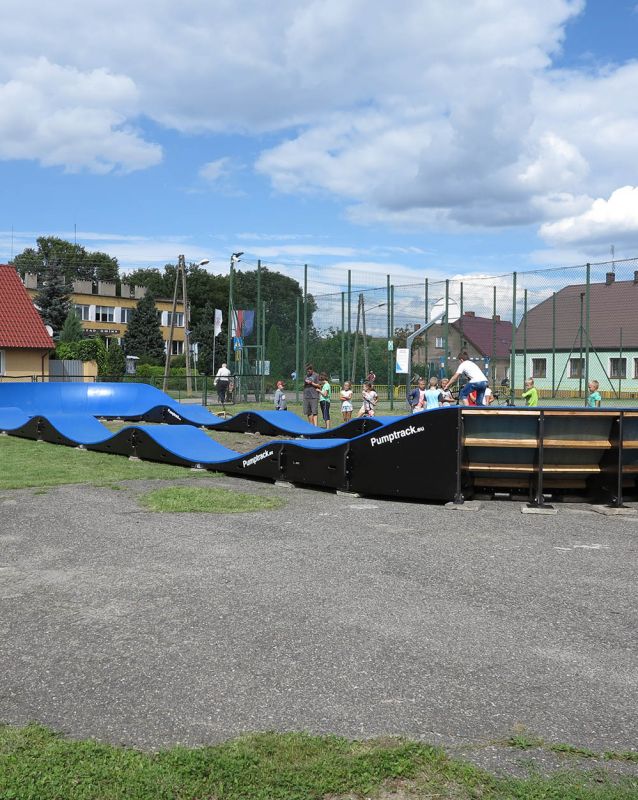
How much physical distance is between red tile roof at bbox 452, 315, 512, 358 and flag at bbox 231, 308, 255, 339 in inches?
399

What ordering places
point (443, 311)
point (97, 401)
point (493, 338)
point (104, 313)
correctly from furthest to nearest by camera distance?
point (104, 313) < point (493, 338) < point (443, 311) < point (97, 401)

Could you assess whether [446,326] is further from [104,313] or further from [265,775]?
[104,313]

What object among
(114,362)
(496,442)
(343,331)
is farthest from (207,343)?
(496,442)

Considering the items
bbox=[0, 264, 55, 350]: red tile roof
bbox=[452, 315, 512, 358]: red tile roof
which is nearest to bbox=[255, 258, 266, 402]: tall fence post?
bbox=[452, 315, 512, 358]: red tile roof

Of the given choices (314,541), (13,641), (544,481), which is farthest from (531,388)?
(13,641)

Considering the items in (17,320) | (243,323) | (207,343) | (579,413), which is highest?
(207,343)

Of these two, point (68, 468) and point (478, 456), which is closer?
point (478, 456)

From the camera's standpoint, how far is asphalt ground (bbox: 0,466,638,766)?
380 centimetres

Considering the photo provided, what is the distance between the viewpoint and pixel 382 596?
5.77 meters

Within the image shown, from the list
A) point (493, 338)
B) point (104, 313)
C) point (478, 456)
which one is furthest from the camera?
point (104, 313)

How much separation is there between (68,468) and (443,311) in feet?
58.4

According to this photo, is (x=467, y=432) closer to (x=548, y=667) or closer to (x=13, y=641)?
(x=548, y=667)

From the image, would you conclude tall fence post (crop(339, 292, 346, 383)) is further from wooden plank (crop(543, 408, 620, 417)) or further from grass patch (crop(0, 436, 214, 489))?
wooden plank (crop(543, 408, 620, 417))

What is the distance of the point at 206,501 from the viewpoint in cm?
982
